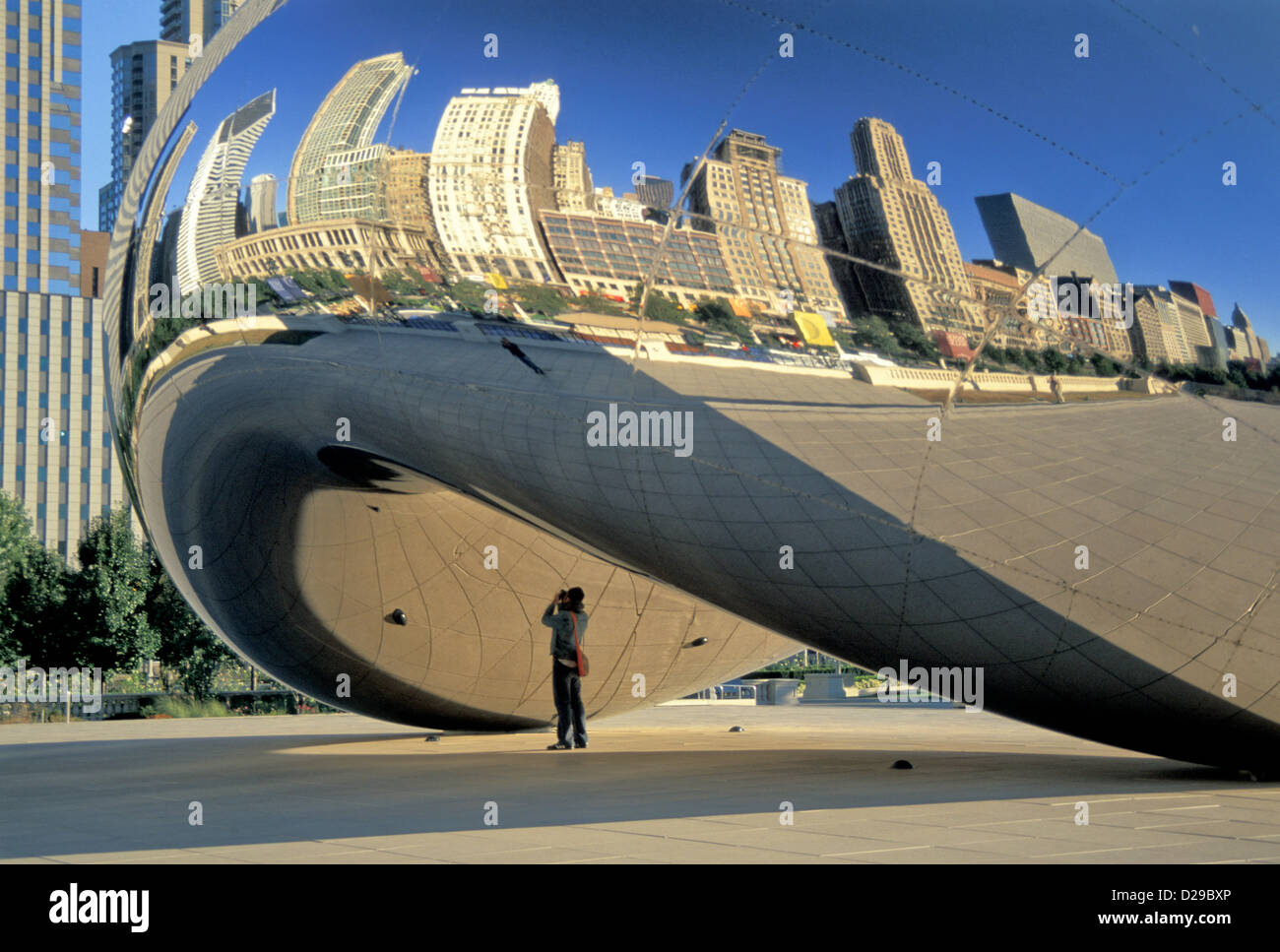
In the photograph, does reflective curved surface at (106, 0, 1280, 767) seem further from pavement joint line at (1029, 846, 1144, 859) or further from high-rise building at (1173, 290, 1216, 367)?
pavement joint line at (1029, 846, 1144, 859)

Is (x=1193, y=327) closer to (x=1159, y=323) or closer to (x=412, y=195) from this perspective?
(x=1159, y=323)

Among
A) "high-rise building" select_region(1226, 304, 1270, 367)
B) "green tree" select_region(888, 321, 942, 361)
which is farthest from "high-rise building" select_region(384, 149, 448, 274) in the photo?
"high-rise building" select_region(1226, 304, 1270, 367)

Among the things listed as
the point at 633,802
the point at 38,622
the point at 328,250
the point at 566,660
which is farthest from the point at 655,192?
the point at 38,622

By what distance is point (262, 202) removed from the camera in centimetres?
779

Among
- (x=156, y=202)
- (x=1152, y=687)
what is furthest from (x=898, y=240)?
(x=156, y=202)

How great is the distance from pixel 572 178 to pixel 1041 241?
230cm

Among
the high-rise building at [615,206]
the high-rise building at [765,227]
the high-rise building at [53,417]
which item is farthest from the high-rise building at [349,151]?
the high-rise building at [53,417]

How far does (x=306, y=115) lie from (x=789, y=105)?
3015 millimetres

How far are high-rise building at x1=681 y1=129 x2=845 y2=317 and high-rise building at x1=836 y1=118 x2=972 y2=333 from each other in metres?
0.19

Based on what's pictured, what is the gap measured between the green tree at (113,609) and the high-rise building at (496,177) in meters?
29.0

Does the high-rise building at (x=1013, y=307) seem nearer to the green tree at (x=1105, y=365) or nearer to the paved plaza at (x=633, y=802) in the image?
the green tree at (x=1105, y=365)

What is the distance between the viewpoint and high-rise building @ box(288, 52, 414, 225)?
7.21 meters

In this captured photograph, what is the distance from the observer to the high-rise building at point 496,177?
6.69m

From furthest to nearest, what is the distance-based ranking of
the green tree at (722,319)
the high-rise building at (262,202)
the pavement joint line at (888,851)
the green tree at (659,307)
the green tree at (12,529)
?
the green tree at (12,529), the high-rise building at (262,202), the green tree at (659,307), the green tree at (722,319), the pavement joint line at (888,851)
